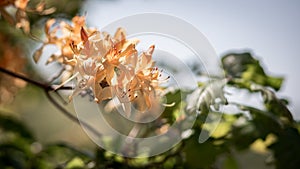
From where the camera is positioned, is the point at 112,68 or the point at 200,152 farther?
the point at 200,152

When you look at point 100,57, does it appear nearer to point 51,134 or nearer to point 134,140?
point 134,140

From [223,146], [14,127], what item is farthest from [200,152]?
[14,127]

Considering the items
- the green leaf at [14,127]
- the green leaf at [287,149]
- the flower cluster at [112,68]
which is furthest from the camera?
the green leaf at [14,127]

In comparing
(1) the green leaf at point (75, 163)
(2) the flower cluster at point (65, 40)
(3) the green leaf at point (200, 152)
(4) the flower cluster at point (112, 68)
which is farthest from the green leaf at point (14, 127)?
(4) the flower cluster at point (112, 68)

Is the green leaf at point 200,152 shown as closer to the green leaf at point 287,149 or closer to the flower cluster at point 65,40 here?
the green leaf at point 287,149

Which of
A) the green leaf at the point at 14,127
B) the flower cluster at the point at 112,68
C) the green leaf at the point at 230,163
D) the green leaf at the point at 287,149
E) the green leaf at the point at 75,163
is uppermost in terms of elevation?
the flower cluster at the point at 112,68

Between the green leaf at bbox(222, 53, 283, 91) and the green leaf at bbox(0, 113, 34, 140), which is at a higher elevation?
the green leaf at bbox(0, 113, 34, 140)

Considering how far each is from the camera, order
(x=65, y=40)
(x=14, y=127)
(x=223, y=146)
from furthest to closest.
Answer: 1. (x=14, y=127)
2. (x=223, y=146)
3. (x=65, y=40)

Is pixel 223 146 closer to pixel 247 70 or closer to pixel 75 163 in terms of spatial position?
pixel 247 70

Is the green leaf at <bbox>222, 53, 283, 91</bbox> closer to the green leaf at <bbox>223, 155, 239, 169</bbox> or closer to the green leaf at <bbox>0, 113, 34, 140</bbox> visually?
the green leaf at <bbox>223, 155, 239, 169</bbox>

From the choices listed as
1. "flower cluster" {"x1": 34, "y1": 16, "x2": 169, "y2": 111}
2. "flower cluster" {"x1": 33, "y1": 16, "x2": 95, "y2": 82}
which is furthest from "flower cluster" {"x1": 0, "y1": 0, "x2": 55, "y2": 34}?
"flower cluster" {"x1": 34, "y1": 16, "x2": 169, "y2": 111}
